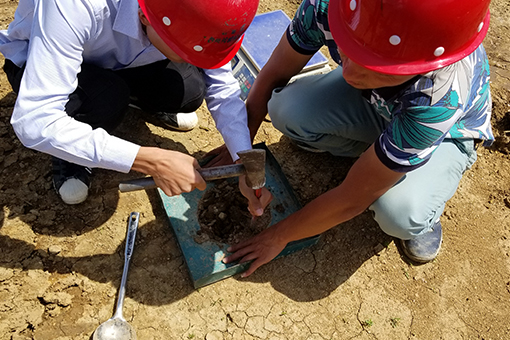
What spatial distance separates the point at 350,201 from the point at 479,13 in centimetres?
99

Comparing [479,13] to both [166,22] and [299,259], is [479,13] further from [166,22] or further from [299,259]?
[299,259]

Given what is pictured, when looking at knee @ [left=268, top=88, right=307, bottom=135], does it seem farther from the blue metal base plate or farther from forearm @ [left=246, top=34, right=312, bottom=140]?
the blue metal base plate

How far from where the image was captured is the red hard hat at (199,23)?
1.74 m

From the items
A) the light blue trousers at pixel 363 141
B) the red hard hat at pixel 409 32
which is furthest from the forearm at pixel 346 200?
the red hard hat at pixel 409 32

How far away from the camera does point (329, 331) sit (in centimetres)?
243

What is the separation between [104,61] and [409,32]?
5.45ft

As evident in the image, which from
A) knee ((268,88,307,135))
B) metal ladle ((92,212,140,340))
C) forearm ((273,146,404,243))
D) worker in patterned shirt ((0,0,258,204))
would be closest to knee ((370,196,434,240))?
forearm ((273,146,404,243))

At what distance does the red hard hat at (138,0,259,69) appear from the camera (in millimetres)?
1742

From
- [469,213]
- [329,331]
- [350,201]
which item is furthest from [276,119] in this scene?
[469,213]

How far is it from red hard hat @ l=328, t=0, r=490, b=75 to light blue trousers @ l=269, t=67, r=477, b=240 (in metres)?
0.90

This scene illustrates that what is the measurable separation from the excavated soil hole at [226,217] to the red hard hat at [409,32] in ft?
4.13

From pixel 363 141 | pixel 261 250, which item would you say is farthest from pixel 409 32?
pixel 261 250

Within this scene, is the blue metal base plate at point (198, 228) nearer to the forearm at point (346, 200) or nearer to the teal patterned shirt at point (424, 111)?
the forearm at point (346, 200)

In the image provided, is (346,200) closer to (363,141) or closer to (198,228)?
(363,141)
